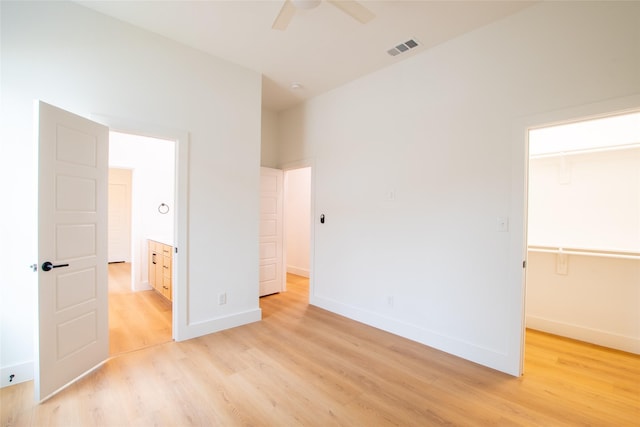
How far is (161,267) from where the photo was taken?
442cm

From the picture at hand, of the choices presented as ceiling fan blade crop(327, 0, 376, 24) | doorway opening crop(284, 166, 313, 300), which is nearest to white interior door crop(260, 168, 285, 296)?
doorway opening crop(284, 166, 313, 300)

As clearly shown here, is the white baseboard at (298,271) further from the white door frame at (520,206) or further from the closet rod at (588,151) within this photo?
the closet rod at (588,151)

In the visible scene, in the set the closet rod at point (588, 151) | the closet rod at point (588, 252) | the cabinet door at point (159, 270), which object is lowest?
the cabinet door at point (159, 270)

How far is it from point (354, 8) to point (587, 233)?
11.9 feet

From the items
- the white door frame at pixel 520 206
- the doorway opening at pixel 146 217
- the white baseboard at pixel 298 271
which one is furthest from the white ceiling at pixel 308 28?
the white baseboard at pixel 298 271

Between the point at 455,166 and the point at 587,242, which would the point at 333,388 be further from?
the point at 587,242

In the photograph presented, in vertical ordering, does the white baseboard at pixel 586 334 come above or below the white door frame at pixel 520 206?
below

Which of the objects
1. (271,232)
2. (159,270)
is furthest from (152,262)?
(271,232)

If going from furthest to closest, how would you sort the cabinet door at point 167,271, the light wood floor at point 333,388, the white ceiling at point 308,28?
1. the cabinet door at point 167,271
2. the white ceiling at point 308,28
3. the light wood floor at point 333,388

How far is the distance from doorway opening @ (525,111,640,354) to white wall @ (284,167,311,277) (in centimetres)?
406

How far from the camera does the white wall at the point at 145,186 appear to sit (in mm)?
5027

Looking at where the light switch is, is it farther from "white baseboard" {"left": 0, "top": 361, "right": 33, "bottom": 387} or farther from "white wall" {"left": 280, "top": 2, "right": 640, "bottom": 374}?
"white baseboard" {"left": 0, "top": 361, "right": 33, "bottom": 387}

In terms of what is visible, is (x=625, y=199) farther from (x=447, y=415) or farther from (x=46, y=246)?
(x=46, y=246)

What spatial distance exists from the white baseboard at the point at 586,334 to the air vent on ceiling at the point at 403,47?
3.54 m
